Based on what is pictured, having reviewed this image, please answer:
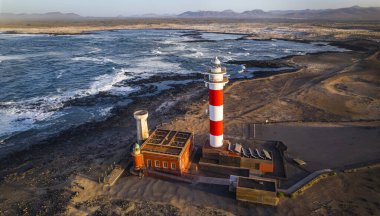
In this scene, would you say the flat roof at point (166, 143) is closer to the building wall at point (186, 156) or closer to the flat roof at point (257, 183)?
the building wall at point (186, 156)

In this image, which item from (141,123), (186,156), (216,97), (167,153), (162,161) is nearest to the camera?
(216,97)

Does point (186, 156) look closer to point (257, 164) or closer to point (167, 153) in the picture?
point (167, 153)

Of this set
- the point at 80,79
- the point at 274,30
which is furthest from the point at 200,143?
the point at 274,30

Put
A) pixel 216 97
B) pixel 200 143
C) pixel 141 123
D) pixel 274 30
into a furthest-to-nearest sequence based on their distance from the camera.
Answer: pixel 274 30
pixel 200 143
pixel 141 123
pixel 216 97

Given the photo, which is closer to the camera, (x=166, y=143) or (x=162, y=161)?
(x=162, y=161)

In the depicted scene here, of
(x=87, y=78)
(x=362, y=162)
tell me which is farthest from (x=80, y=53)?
(x=362, y=162)

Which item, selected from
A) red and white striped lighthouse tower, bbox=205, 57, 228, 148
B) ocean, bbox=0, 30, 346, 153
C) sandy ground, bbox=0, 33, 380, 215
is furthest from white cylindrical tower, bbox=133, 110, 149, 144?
ocean, bbox=0, 30, 346, 153
